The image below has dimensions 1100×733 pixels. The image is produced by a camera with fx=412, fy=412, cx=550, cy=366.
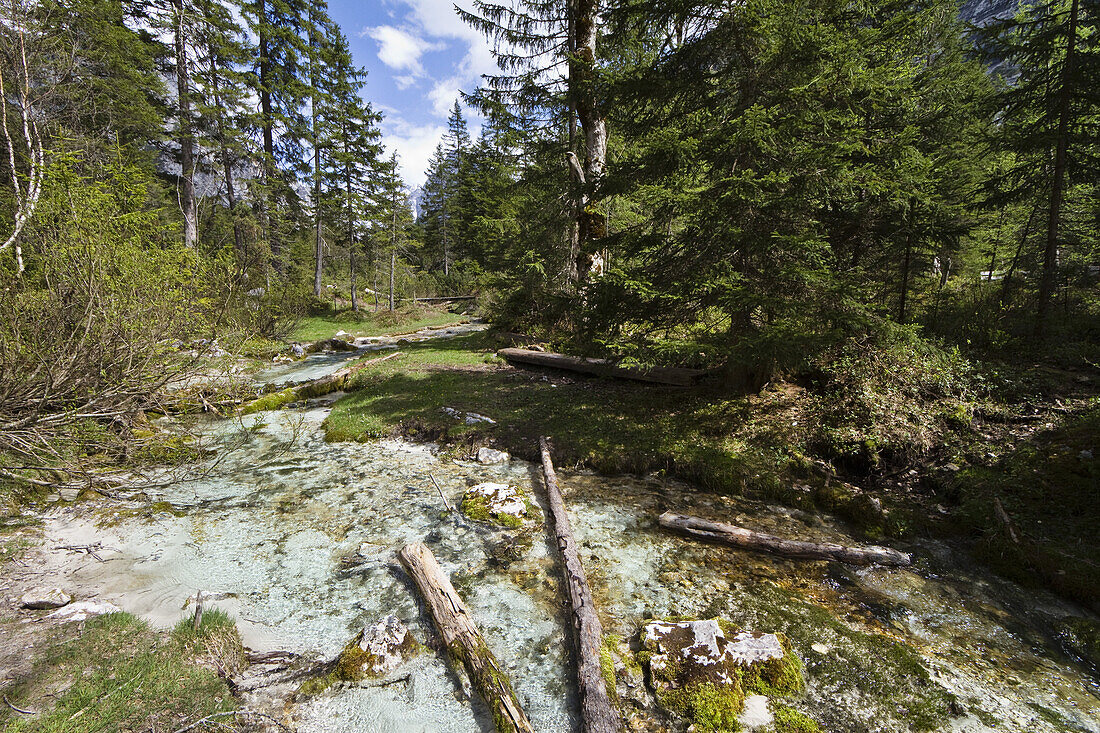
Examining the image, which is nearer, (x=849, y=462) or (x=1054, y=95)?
(x=849, y=462)

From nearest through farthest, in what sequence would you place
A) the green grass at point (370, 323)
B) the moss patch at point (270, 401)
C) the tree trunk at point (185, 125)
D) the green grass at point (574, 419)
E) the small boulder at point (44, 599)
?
the small boulder at point (44, 599)
the green grass at point (574, 419)
the moss patch at point (270, 401)
the tree trunk at point (185, 125)
the green grass at point (370, 323)

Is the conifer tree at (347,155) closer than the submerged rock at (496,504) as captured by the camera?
No

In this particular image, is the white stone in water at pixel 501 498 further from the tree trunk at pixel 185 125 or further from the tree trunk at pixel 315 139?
the tree trunk at pixel 315 139

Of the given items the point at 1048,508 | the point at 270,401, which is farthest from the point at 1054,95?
the point at 270,401

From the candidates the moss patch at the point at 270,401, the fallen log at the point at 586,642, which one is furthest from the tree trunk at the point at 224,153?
the fallen log at the point at 586,642

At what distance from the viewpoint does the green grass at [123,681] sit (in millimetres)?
2562

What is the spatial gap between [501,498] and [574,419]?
296 cm

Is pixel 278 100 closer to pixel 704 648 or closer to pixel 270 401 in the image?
pixel 270 401

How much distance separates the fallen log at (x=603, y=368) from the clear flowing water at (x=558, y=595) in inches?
119

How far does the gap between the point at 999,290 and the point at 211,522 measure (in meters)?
18.2

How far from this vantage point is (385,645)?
3541 millimetres

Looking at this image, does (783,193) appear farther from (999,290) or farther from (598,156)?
(999,290)

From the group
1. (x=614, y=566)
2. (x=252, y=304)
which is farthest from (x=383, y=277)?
(x=614, y=566)

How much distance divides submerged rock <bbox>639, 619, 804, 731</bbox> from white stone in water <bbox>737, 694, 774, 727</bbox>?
2 centimetres
